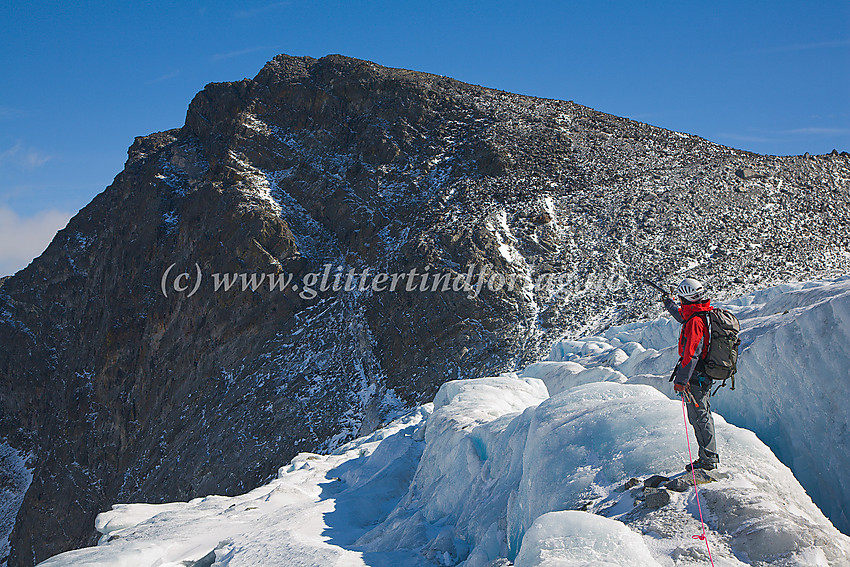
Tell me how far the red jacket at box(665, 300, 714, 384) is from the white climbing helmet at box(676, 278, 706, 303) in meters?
0.07

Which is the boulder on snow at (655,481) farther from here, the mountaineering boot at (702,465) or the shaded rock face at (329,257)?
the shaded rock face at (329,257)

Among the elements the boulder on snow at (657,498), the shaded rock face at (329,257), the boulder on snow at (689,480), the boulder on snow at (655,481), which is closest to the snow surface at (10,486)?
the shaded rock face at (329,257)

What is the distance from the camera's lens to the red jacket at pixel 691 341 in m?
5.44

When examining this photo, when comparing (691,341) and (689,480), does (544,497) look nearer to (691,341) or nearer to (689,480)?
(689,480)

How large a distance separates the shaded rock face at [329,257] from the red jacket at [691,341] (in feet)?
74.5

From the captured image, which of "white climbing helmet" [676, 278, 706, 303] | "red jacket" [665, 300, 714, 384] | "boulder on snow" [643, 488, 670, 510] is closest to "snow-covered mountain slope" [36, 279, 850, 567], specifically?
"boulder on snow" [643, 488, 670, 510]

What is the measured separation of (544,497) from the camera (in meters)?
5.88

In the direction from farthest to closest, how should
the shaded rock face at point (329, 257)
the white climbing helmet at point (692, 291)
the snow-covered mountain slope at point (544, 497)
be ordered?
1. the shaded rock face at point (329, 257)
2. the white climbing helmet at point (692, 291)
3. the snow-covered mountain slope at point (544, 497)

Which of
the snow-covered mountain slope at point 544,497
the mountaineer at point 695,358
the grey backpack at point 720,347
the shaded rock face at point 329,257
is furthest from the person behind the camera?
the shaded rock face at point 329,257

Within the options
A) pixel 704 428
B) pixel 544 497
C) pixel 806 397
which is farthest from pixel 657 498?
pixel 806 397

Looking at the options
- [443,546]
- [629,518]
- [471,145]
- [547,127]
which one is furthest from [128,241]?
[629,518]

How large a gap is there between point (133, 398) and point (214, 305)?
935 cm

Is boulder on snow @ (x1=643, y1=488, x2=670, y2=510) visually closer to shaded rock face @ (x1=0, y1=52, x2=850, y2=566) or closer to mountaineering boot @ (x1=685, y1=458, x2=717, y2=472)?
mountaineering boot @ (x1=685, y1=458, x2=717, y2=472)

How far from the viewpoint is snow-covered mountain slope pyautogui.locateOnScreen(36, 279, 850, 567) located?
441cm
